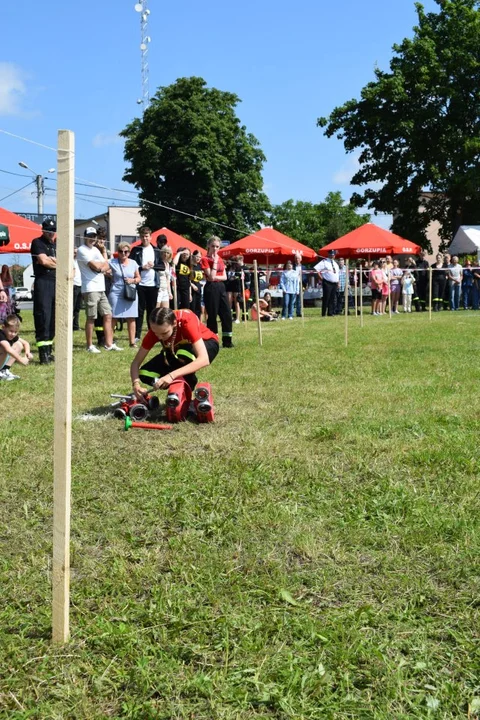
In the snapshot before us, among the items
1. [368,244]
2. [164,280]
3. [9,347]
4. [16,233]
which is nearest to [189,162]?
[368,244]

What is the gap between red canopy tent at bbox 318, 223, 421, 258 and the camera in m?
23.7

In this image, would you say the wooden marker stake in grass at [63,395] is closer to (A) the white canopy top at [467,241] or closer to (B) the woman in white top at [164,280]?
(B) the woman in white top at [164,280]

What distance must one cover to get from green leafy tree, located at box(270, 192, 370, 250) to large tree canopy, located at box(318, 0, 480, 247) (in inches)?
1794

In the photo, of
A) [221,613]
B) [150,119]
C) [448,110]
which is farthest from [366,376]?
[150,119]

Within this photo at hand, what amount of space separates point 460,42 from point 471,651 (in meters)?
38.7

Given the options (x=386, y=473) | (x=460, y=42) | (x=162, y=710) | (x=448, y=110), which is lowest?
(x=162, y=710)

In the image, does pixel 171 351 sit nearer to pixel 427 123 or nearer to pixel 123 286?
pixel 123 286

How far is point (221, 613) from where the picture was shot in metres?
2.85

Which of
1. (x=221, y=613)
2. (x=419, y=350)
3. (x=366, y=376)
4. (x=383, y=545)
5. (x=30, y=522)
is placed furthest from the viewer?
(x=419, y=350)

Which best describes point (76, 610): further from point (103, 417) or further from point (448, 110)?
point (448, 110)

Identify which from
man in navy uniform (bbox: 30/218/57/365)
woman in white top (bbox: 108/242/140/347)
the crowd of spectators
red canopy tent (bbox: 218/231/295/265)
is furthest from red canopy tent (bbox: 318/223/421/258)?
man in navy uniform (bbox: 30/218/57/365)

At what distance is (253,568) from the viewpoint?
3.21 metres

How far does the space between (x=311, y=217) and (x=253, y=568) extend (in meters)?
86.1

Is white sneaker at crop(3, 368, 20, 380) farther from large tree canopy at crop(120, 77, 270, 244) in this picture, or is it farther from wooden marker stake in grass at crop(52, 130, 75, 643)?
large tree canopy at crop(120, 77, 270, 244)
